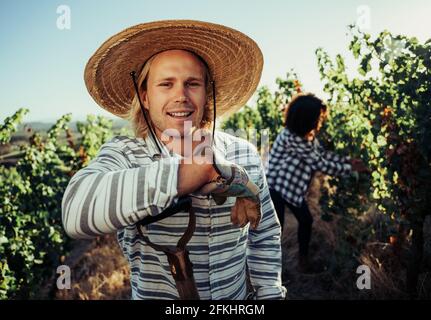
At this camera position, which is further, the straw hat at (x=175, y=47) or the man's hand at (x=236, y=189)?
the straw hat at (x=175, y=47)

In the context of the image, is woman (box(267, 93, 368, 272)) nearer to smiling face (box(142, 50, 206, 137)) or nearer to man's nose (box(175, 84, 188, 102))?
smiling face (box(142, 50, 206, 137))

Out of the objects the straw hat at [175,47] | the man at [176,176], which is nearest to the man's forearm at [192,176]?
the man at [176,176]

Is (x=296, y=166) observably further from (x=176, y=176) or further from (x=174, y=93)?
(x=176, y=176)

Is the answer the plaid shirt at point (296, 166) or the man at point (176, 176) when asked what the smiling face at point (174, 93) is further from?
the plaid shirt at point (296, 166)

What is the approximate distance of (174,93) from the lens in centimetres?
137

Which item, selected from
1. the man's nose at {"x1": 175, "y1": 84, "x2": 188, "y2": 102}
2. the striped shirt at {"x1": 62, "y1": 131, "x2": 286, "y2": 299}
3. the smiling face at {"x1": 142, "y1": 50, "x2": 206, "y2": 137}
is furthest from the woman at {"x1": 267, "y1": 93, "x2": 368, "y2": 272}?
the man's nose at {"x1": 175, "y1": 84, "x2": 188, "y2": 102}

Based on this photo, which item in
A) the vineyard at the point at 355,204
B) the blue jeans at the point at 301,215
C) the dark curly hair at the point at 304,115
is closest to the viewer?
the vineyard at the point at 355,204

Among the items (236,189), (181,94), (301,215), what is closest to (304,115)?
(301,215)

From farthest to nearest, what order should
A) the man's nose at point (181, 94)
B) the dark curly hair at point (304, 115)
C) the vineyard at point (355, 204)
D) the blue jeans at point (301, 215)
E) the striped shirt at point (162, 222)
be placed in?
the blue jeans at point (301, 215), the dark curly hair at point (304, 115), the vineyard at point (355, 204), the man's nose at point (181, 94), the striped shirt at point (162, 222)

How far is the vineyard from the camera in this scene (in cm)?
268

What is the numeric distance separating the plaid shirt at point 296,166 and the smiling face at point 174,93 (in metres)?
2.50

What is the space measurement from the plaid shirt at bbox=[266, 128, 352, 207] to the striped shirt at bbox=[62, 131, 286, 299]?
2.28 metres

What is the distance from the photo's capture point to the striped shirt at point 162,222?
0.86m
